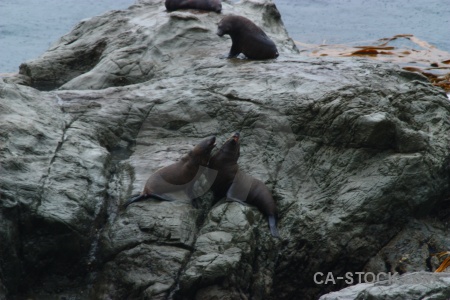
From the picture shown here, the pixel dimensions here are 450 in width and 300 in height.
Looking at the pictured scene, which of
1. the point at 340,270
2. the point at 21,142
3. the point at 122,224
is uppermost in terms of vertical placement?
the point at 21,142

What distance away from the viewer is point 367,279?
18.9ft

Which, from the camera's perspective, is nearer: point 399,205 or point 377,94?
point 399,205

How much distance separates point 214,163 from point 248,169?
27cm

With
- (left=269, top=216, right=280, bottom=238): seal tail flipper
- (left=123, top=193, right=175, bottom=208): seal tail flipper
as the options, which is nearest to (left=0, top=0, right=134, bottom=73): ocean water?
(left=123, top=193, right=175, bottom=208): seal tail flipper

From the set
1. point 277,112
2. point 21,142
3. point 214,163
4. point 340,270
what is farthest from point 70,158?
point 340,270

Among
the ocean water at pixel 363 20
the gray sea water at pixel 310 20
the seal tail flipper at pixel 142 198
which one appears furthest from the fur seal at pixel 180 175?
the gray sea water at pixel 310 20

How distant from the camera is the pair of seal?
19.3 feet

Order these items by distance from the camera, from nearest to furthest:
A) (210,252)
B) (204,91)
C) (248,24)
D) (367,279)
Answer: (210,252)
(367,279)
(204,91)
(248,24)

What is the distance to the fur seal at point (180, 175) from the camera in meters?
5.75

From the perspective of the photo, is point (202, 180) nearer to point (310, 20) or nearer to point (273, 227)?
point (273, 227)

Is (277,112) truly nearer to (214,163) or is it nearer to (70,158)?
(214,163)

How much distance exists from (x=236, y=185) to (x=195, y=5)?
127 inches

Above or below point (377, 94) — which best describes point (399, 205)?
below

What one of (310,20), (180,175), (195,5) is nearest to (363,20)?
(310,20)
